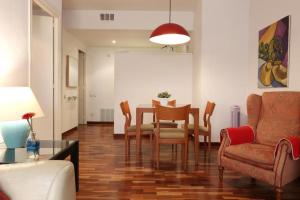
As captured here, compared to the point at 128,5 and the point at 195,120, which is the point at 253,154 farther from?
the point at 128,5

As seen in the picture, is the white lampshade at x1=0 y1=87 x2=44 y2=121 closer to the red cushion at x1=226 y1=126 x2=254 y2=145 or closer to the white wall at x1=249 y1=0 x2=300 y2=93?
the red cushion at x1=226 y1=126 x2=254 y2=145

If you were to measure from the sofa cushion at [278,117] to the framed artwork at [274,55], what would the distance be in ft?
1.84

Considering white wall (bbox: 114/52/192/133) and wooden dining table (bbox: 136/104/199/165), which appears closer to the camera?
wooden dining table (bbox: 136/104/199/165)

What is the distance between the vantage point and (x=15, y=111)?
2041 millimetres

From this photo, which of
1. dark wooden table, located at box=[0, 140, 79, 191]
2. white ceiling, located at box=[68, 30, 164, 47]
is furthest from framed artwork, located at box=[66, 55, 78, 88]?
dark wooden table, located at box=[0, 140, 79, 191]

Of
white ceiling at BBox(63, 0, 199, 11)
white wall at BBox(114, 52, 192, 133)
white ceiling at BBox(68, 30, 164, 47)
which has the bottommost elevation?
white wall at BBox(114, 52, 192, 133)

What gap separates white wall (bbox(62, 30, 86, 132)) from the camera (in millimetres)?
6098

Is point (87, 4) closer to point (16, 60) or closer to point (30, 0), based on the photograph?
point (30, 0)

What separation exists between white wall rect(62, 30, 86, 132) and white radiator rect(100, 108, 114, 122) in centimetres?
117

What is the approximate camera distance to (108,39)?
6945 mm

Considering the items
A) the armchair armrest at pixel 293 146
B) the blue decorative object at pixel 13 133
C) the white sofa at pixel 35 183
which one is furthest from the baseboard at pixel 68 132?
the white sofa at pixel 35 183

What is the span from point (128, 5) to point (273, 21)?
281 centimetres

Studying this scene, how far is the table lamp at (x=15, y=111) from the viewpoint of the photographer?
6.63ft

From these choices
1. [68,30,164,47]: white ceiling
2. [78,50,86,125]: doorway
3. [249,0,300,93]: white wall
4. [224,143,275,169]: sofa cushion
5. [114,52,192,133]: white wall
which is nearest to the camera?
[224,143,275,169]: sofa cushion
